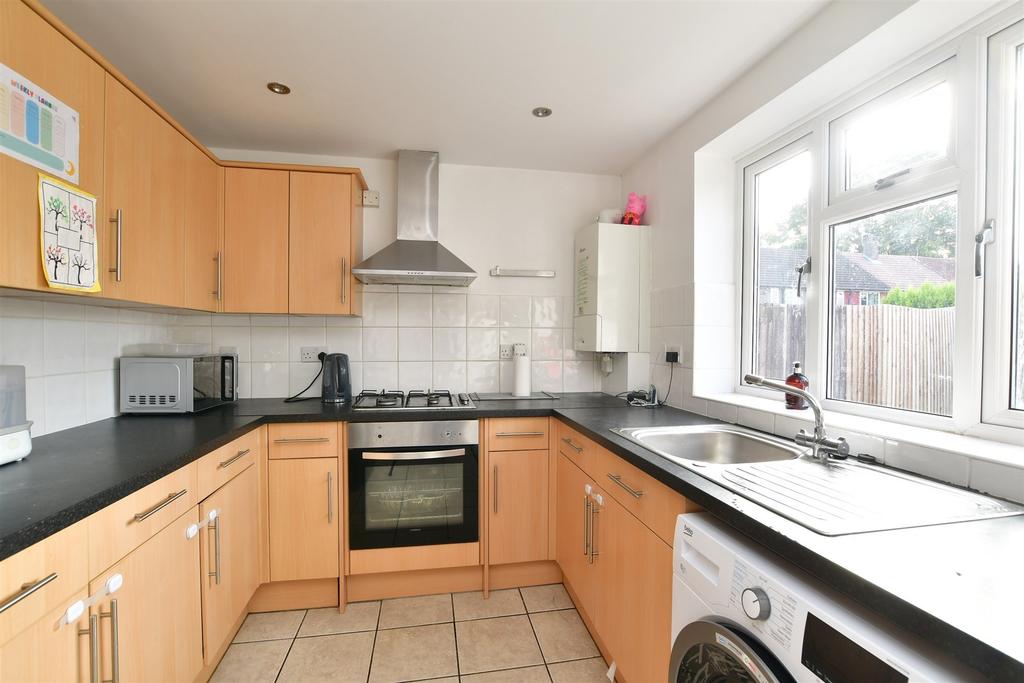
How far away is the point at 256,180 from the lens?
229 centimetres

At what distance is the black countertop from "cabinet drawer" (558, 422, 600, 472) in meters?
0.19

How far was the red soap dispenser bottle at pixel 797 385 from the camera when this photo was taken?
63.2 inches

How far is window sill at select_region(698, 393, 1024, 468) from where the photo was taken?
1099mm

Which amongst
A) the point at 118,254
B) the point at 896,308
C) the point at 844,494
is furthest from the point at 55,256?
the point at 896,308

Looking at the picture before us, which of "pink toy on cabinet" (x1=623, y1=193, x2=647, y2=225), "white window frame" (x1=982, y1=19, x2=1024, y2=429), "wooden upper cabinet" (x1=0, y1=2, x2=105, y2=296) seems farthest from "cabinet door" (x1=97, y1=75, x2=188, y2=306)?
"white window frame" (x1=982, y1=19, x2=1024, y2=429)

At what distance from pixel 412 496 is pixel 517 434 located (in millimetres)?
610

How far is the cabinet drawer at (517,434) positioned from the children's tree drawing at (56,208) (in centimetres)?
169

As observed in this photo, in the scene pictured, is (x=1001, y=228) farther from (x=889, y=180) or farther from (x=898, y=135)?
(x=898, y=135)

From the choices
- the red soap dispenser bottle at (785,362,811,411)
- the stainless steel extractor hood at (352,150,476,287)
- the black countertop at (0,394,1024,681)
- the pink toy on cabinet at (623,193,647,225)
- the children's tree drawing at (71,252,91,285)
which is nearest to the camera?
the black countertop at (0,394,1024,681)

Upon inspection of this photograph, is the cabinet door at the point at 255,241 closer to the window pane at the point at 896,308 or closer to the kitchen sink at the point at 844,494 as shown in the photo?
the kitchen sink at the point at 844,494

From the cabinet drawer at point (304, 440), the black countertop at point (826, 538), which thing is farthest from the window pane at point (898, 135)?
the cabinet drawer at point (304, 440)

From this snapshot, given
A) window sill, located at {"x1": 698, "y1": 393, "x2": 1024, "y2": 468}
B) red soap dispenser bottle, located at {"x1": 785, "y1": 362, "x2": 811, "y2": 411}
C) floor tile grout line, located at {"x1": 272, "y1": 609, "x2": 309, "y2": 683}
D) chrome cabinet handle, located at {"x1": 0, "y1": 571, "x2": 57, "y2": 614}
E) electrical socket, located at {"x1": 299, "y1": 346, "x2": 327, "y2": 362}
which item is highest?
electrical socket, located at {"x1": 299, "y1": 346, "x2": 327, "y2": 362}

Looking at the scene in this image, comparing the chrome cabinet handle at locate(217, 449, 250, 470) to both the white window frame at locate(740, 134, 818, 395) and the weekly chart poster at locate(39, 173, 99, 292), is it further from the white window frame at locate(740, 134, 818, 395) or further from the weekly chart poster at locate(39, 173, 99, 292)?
the white window frame at locate(740, 134, 818, 395)

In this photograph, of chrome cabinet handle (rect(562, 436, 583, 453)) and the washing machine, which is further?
chrome cabinet handle (rect(562, 436, 583, 453))
